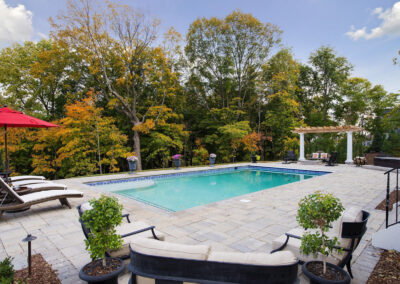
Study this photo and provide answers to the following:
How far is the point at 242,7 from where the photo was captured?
16.5 metres

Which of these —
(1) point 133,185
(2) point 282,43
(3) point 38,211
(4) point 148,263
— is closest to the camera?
(4) point 148,263

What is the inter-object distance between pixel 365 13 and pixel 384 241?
15.2 meters

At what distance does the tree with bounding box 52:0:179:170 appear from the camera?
1226 cm

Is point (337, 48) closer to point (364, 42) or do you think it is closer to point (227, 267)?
point (364, 42)

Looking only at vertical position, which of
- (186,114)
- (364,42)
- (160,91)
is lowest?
(186,114)

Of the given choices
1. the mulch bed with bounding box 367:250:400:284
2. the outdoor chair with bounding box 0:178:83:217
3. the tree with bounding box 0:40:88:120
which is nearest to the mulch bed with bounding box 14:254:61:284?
the outdoor chair with bounding box 0:178:83:217

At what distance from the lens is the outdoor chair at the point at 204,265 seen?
143 cm

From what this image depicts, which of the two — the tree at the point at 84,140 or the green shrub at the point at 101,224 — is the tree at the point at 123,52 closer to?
the tree at the point at 84,140

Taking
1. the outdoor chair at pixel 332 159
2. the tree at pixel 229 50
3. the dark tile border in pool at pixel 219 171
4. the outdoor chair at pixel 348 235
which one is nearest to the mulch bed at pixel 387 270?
the outdoor chair at pixel 348 235

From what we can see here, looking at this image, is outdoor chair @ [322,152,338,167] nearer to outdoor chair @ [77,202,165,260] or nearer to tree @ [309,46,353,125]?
tree @ [309,46,353,125]

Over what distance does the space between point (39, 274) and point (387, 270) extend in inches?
142

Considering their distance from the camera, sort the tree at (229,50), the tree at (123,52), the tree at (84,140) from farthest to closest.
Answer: the tree at (229,50) → the tree at (123,52) → the tree at (84,140)

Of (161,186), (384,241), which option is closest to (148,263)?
(384,241)

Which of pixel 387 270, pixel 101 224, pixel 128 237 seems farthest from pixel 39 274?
pixel 387 270
